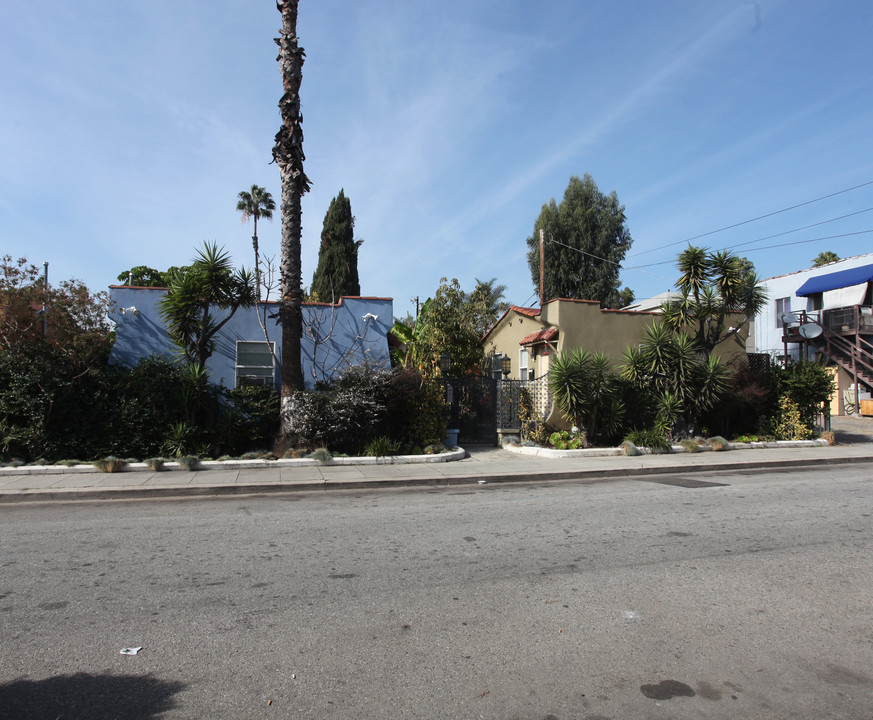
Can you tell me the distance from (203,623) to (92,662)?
77 centimetres

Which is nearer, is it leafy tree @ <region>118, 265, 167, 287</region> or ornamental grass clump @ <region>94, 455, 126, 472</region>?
ornamental grass clump @ <region>94, 455, 126, 472</region>

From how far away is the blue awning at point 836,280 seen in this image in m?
28.2

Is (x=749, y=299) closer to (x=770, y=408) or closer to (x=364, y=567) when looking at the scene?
(x=770, y=408)

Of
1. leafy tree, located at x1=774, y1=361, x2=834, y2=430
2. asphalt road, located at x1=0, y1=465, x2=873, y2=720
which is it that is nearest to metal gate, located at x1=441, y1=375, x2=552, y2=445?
leafy tree, located at x1=774, y1=361, x2=834, y2=430

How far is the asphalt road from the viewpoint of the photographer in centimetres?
351

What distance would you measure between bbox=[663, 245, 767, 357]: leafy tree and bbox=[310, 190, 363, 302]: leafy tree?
78.8ft

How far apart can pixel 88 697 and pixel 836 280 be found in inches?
1343

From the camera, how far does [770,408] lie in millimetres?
18312

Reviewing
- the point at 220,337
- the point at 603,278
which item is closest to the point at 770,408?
the point at 220,337

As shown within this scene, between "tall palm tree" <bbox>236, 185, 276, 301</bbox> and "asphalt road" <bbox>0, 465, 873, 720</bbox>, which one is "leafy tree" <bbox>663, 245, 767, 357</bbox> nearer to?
"asphalt road" <bbox>0, 465, 873, 720</bbox>

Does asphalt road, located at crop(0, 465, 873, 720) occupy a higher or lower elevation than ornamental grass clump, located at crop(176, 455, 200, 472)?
lower

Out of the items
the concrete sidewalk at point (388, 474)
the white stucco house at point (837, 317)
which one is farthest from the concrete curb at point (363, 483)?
the white stucco house at point (837, 317)

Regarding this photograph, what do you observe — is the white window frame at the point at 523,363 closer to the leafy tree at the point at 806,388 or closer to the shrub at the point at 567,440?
the shrub at the point at 567,440

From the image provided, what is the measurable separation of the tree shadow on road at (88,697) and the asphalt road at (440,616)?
1 centimetres
